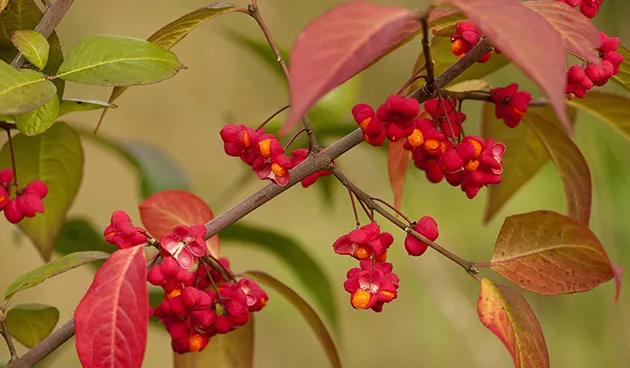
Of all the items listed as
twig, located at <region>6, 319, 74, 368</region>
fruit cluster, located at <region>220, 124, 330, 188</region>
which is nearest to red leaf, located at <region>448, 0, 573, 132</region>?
fruit cluster, located at <region>220, 124, 330, 188</region>

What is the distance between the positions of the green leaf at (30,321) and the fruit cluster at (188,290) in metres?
0.09

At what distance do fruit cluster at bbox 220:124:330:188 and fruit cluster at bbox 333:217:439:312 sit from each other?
0.04m

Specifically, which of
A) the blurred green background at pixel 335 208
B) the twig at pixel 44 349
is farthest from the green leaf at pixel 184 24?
the blurred green background at pixel 335 208

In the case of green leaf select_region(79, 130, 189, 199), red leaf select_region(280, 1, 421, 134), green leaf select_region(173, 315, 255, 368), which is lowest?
green leaf select_region(79, 130, 189, 199)

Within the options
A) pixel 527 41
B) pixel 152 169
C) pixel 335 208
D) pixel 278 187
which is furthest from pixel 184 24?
pixel 335 208

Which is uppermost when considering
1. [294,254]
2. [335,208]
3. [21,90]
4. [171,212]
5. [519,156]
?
[21,90]

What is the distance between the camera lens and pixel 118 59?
35 cm

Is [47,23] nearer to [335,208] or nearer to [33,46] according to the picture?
[33,46]

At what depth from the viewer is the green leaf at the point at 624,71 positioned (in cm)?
40

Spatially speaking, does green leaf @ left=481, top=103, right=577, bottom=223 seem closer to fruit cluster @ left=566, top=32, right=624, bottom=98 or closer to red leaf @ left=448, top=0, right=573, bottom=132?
fruit cluster @ left=566, top=32, right=624, bottom=98

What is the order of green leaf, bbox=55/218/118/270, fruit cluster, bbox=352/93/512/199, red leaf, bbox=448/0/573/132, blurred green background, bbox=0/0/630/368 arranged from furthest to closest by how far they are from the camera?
blurred green background, bbox=0/0/630/368, green leaf, bbox=55/218/118/270, fruit cluster, bbox=352/93/512/199, red leaf, bbox=448/0/573/132

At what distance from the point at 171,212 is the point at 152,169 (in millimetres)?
275

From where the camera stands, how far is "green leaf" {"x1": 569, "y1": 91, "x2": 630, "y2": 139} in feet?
1.54

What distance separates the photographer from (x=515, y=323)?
34 cm
